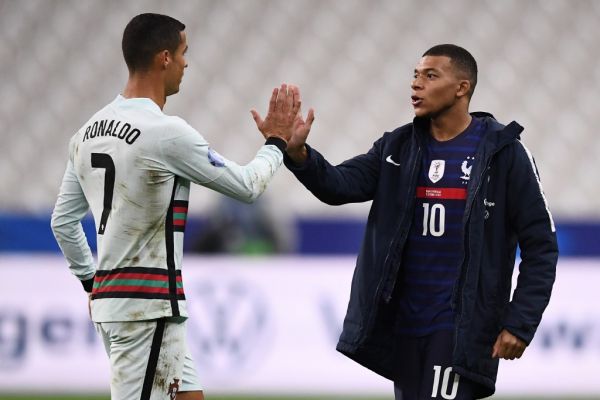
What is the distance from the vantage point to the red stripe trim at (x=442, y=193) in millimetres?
4609

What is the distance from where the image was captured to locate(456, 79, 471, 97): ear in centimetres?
479

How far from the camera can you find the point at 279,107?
4.50 metres

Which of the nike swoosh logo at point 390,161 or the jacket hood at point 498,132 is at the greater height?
the jacket hood at point 498,132

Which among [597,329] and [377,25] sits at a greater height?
[377,25]

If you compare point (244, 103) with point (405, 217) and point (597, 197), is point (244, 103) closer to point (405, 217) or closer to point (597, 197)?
point (597, 197)

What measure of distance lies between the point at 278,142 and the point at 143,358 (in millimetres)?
965

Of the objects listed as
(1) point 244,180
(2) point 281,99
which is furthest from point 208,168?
(2) point 281,99

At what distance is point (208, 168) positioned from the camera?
13.4 feet

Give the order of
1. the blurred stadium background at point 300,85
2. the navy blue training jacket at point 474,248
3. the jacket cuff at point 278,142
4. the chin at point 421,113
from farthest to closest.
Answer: the blurred stadium background at point 300,85
the chin at point 421,113
the navy blue training jacket at point 474,248
the jacket cuff at point 278,142

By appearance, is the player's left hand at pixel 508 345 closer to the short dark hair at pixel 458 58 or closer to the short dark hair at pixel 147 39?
the short dark hair at pixel 458 58

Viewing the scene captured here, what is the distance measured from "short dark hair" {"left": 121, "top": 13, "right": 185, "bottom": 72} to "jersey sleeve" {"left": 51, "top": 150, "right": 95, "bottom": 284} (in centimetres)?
46

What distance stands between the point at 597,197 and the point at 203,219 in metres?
4.32

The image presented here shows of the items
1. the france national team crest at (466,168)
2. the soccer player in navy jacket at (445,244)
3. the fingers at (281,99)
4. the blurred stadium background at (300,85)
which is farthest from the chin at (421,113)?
the blurred stadium background at (300,85)

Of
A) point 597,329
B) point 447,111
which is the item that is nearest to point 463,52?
point 447,111
